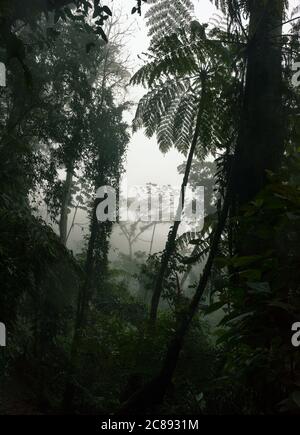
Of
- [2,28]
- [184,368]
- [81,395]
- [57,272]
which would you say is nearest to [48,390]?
[81,395]

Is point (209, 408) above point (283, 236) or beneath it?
beneath

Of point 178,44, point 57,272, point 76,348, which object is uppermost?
point 178,44

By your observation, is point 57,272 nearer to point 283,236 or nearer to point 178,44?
point 178,44

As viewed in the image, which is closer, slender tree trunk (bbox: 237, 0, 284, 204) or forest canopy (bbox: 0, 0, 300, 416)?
forest canopy (bbox: 0, 0, 300, 416)

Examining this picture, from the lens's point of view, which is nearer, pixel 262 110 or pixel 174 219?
pixel 262 110

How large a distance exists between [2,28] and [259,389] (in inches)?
66.3

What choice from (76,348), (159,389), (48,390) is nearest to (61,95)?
(76,348)

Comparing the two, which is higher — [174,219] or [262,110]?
[174,219]

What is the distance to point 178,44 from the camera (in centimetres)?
400

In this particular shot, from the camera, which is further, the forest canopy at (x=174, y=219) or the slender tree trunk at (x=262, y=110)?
the slender tree trunk at (x=262, y=110)
